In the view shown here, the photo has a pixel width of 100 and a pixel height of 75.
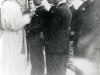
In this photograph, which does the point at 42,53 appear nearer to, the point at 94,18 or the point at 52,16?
the point at 52,16

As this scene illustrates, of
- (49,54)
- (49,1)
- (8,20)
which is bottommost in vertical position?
(49,54)

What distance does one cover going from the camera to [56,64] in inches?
60.2

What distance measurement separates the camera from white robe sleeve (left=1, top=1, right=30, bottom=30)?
4.45 feet

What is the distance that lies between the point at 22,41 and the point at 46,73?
35 cm

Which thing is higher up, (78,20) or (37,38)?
(78,20)

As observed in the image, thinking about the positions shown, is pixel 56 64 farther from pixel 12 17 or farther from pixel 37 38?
pixel 12 17

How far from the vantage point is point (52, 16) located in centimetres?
151

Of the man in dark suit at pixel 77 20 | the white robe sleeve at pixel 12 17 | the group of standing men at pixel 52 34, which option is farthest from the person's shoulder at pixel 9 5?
the man in dark suit at pixel 77 20

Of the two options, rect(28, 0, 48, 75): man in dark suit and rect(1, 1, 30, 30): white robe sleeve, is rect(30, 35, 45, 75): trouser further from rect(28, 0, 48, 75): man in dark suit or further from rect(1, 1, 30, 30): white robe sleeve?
rect(1, 1, 30, 30): white robe sleeve

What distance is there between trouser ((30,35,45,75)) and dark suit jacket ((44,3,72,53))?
76 mm

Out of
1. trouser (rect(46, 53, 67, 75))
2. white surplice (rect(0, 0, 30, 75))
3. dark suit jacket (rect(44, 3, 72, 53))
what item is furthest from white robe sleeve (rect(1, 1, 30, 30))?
trouser (rect(46, 53, 67, 75))

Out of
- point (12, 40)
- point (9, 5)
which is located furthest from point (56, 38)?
point (9, 5)

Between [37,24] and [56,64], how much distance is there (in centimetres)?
38

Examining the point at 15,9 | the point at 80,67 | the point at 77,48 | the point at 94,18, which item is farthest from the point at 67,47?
the point at 15,9
